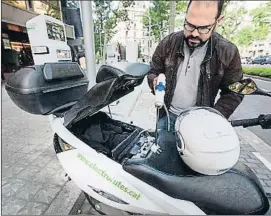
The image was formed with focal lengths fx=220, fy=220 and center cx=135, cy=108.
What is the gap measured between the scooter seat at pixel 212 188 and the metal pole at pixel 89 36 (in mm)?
1491

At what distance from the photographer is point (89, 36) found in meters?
2.04

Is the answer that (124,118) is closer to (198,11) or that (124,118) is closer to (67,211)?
(67,211)

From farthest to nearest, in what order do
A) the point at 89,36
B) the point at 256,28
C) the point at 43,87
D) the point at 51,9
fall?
the point at 89,36 → the point at 51,9 → the point at 43,87 → the point at 256,28

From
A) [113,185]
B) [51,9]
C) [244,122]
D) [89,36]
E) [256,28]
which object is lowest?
[113,185]

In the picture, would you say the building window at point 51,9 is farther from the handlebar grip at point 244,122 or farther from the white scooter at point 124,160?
the handlebar grip at point 244,122

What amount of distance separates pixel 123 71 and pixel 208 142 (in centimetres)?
47

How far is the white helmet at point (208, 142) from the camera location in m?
0.70

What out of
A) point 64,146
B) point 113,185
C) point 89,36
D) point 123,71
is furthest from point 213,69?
point 89,36

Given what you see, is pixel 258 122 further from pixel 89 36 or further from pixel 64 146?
pixel 89 36

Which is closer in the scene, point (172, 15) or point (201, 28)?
point (201, 28)

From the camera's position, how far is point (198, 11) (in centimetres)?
63

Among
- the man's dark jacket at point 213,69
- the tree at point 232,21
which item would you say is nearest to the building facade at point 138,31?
the man's dark jacket at point 213,69

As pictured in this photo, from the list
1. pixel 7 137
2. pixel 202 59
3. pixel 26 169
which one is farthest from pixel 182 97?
pixel 7 137

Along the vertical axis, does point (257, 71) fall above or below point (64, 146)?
above
